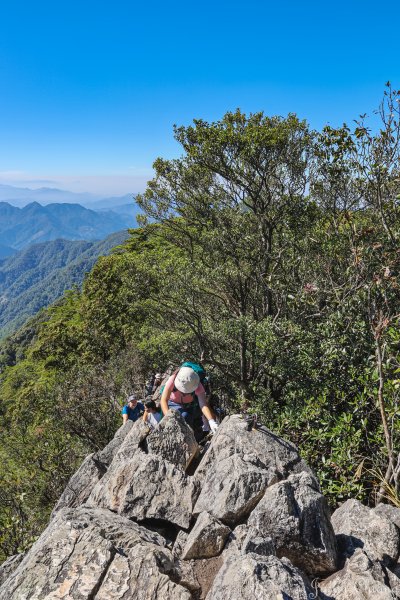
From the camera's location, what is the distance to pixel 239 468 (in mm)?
7309

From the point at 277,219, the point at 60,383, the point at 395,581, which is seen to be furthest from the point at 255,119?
the point at 60,383

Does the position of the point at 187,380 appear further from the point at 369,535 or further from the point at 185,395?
the point at 369,535

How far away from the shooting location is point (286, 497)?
6297mm

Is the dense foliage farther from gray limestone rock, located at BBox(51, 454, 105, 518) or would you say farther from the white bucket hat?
gray limestone rock, located at BBox(51, 454, 105, 518)

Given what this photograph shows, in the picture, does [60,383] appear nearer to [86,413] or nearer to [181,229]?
[86,413]

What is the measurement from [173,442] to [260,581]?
4.66 m

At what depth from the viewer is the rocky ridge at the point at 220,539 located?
5301 millimetres

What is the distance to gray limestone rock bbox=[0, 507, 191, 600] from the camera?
5.40 metres

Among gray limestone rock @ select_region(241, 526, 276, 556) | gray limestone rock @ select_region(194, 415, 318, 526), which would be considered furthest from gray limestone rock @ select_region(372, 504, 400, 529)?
gray limestone rock @ select_region(241, 526, 276, 556)

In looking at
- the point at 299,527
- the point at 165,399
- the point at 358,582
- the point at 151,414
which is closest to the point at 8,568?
the point at 151,414

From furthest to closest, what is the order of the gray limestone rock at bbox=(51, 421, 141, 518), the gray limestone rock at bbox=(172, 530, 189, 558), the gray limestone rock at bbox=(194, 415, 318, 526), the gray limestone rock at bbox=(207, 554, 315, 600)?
the gray limestone rock at bbox=(51, 421, 141, 518)
the gray limestone rock at bbox=(194, 415, 318, 526)
the gray limestone rock at bbox=(172, 530, 189, 558)
the gray limestone rock at bbox=(207, 554, 315, 600)

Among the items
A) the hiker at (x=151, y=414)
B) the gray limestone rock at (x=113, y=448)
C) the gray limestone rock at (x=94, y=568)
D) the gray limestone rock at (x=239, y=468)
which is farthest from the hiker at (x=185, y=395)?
the gray limestone rock at (x=94, y=568)

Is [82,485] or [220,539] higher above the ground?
[220,539]

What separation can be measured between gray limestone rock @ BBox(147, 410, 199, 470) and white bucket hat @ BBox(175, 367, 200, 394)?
75cm
